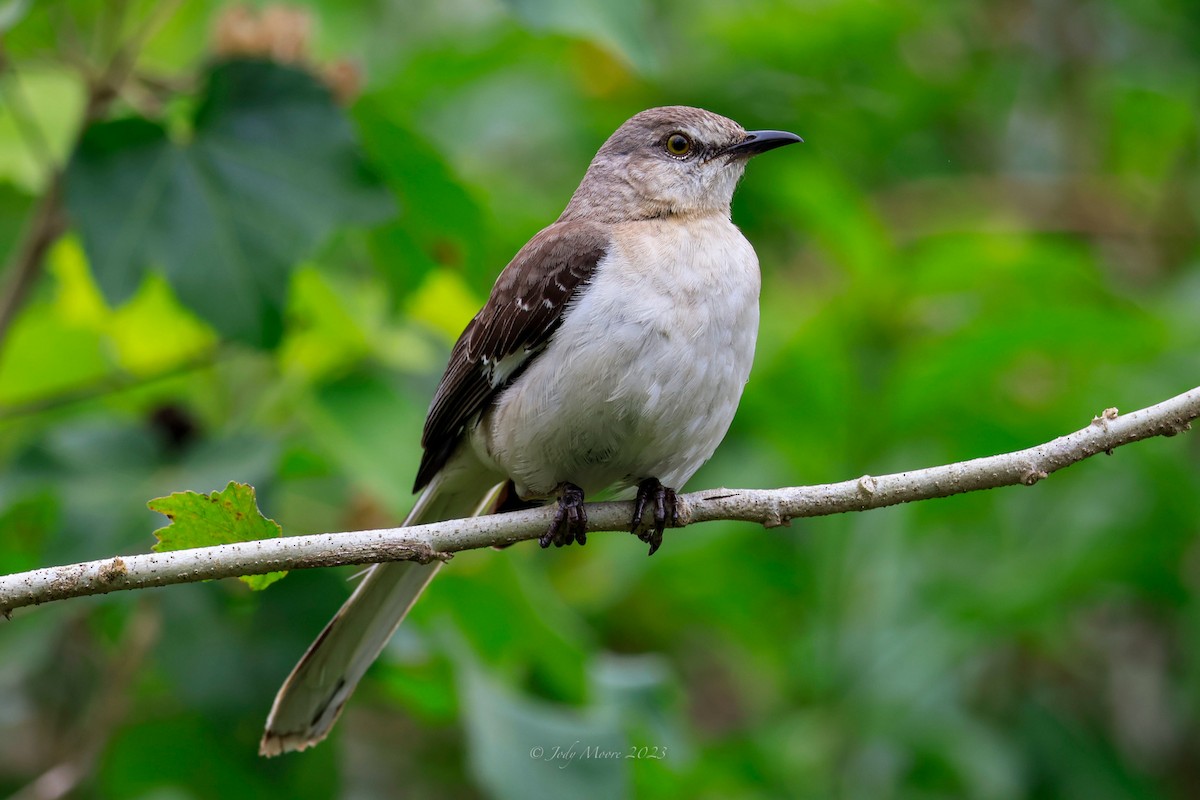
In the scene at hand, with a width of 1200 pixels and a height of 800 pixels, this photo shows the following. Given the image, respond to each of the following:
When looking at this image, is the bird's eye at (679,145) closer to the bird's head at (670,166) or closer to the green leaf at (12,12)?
the bird's head at (670,166)

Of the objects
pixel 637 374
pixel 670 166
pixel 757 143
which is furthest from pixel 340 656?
pixel 757 143

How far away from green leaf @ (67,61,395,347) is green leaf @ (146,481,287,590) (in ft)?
4.28

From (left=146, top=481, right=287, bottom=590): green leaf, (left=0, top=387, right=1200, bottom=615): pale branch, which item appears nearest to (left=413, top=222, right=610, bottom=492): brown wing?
(left=0, top=387, right=1200, bottom=615): pale branch

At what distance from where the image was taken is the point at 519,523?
3.36 metres

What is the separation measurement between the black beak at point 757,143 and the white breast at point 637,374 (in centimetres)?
63

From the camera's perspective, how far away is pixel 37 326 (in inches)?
194

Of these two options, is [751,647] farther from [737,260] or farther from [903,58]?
[903,58]

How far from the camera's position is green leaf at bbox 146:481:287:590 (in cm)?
289

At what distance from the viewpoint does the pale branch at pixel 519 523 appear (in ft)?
9.12

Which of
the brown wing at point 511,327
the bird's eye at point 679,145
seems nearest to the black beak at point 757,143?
the bird's eye at point 679,145

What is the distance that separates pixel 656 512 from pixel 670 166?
1.56 meters

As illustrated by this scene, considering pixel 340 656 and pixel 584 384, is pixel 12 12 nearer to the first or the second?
pixel 584 384

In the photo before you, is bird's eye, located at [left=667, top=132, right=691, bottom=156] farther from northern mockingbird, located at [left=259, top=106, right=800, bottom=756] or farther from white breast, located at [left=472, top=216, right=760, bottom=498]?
white breast, located at [left=472, top=216, right=760, bottom=498]

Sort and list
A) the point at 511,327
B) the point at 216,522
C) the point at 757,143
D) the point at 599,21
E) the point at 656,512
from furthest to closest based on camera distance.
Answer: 1. the point at 757,143
2. the point at 511,327
3. the point at 599,21
4. the point at 656,512
5. the point at 216,522
